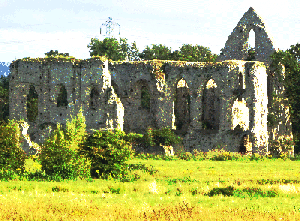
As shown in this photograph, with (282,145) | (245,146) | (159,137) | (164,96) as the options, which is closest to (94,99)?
(164,96)

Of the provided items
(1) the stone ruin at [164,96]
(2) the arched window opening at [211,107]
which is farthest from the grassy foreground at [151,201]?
(2) the arched window opening at [211,107]

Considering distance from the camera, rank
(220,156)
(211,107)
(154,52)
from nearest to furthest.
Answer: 1. (220,156)
2. (211,107)
3. (154,52)

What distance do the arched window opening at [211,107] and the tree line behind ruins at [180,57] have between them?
5040 mm

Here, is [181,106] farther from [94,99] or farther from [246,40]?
[246,40]

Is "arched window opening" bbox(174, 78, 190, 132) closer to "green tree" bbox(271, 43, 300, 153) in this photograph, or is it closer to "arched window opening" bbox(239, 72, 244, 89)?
"arched window opening" bbox(239, 72, 244, 89)

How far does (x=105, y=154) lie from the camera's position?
2475 centimetres

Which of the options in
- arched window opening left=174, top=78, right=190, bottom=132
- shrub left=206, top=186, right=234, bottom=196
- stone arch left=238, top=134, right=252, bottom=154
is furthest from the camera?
arched window opening left=174, top=78, right=190, bottom=132

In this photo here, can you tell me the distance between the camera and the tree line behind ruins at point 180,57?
49.6 m

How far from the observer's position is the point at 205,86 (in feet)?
165

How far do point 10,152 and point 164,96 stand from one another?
24934mm

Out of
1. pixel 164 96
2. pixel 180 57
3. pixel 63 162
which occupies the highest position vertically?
pixel 180 57

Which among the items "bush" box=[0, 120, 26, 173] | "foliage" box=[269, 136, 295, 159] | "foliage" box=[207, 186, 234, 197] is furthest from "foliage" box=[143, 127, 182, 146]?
"foliage" box=[207, 186, 234, 197]

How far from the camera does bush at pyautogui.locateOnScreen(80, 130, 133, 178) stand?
80.8 ft

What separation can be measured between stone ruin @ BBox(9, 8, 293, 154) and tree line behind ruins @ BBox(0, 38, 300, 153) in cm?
99
